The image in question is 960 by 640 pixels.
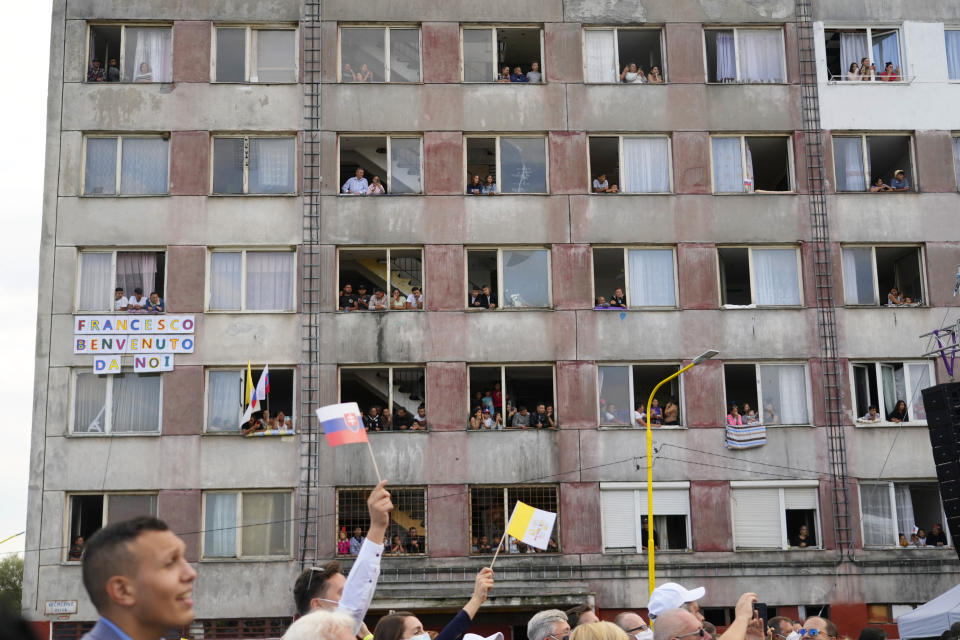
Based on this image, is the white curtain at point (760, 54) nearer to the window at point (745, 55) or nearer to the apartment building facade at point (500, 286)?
the window at point (745, 55)

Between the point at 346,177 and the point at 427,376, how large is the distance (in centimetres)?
684

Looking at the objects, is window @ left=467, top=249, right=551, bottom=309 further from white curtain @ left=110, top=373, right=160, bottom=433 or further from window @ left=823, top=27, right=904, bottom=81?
window @ left=823, top=27, right=904, bottom=81

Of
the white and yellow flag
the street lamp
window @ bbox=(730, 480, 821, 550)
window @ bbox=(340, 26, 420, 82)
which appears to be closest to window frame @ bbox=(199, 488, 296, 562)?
the street lamp

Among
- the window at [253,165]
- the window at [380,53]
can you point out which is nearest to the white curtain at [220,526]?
the window at [253,165]

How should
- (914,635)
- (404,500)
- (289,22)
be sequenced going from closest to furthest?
(914,635) < (404,500) < (289,22)

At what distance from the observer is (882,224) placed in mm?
37906

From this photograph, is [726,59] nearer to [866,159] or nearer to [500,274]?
[866,159]

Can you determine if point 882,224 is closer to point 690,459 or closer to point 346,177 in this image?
point 690,459

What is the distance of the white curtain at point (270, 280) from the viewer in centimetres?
3662

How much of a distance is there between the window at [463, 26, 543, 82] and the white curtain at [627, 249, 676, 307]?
632cm

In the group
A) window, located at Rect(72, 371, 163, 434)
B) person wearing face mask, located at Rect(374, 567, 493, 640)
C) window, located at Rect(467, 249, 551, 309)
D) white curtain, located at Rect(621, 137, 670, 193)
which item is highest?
white curtain, located at Rect(621, 137, 670, 193)

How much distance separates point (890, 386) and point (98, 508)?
76.5 ft

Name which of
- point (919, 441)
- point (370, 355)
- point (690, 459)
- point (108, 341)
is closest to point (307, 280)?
point (370, 355)

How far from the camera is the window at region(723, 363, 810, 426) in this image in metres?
36.6
